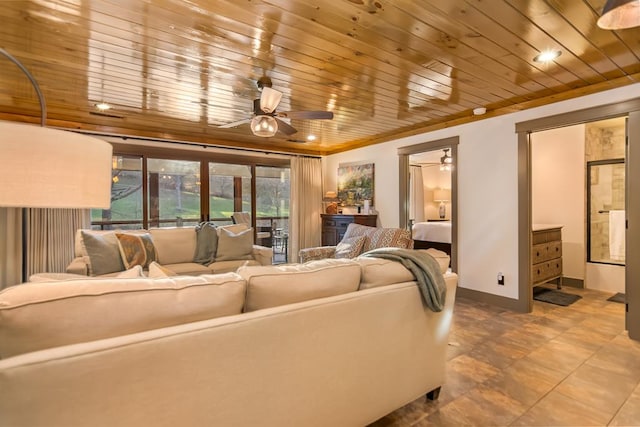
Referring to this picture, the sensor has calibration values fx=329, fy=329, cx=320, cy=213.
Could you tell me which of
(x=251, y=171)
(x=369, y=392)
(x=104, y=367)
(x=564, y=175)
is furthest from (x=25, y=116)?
(x=564, y=175)

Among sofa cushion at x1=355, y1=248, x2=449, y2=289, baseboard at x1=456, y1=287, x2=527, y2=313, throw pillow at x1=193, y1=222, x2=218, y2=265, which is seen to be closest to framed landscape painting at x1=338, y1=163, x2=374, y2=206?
baseboard at x1=456, y1=287, x2=527, y2=313

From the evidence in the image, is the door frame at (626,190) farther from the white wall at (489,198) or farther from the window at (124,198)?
the window at (124,198)

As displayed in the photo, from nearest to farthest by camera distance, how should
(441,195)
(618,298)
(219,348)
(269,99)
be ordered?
(219,348) → (269,99) → (618,298) → (441,195)

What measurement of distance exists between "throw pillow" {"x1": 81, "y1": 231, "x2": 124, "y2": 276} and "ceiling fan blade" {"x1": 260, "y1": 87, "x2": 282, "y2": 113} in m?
2.21

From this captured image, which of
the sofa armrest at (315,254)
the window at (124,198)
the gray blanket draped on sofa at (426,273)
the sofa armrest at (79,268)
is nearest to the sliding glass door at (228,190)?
the window at (124,198)

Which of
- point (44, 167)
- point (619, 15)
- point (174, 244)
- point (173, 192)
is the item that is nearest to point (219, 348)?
point (44, 167)

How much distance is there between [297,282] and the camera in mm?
1510

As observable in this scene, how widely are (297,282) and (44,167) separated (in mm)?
1002

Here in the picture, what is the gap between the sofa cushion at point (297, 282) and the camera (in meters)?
1.42

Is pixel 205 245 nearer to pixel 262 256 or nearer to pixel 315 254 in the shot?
pixel 262 256

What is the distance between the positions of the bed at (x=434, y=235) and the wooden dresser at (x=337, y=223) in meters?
0.82

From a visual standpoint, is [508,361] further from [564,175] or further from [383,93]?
[564,175]

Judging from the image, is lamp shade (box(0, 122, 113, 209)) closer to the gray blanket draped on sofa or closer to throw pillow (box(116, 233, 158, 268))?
the gray blanket draped on sofa

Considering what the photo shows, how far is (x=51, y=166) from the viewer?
995mm
